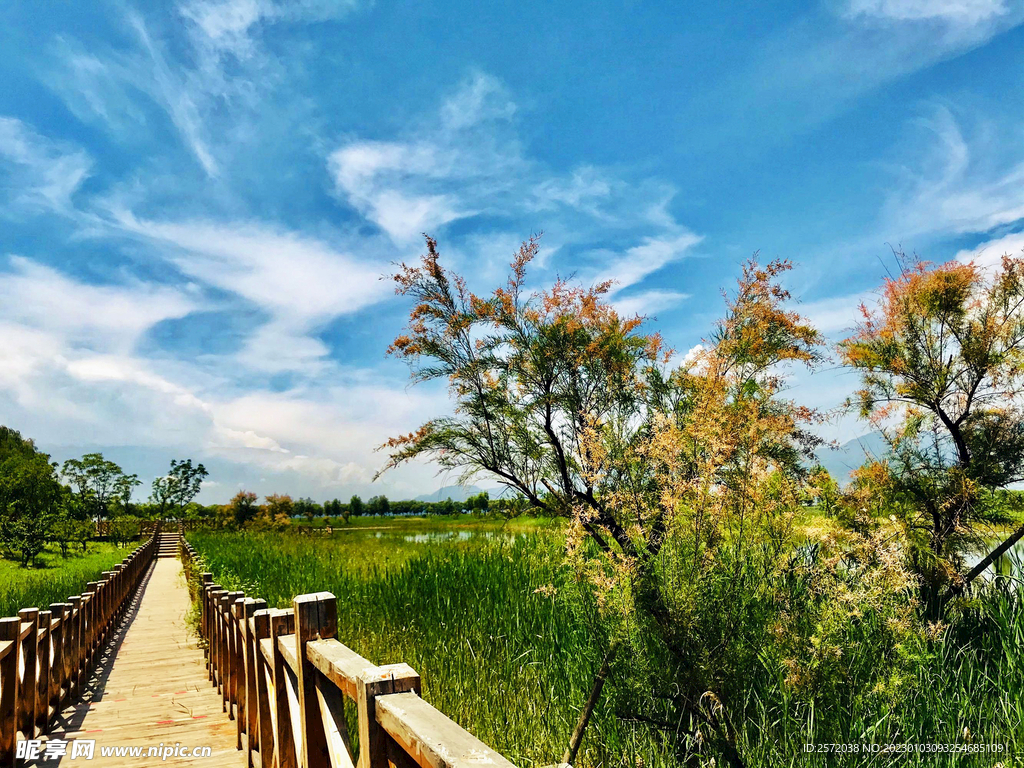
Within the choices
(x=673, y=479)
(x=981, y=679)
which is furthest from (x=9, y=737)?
(x=981, y=679)

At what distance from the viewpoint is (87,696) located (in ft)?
21.2

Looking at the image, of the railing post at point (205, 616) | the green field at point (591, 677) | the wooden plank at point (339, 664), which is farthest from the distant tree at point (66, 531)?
the wooden plank at point (339, 664)

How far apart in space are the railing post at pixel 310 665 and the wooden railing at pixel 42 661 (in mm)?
2939

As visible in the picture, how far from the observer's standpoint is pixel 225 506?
39625mm

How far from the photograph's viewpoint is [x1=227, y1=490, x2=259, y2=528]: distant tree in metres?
38.0

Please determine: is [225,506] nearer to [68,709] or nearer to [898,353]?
[68,709]

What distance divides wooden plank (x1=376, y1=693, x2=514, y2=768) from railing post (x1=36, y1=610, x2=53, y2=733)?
194 inches

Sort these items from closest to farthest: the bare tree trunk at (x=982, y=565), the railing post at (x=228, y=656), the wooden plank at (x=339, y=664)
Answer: the wooden plank at (x=339, y=664)
the railing post at (x=228, y=656)
the bare tree trunk at (x=982, y=565)

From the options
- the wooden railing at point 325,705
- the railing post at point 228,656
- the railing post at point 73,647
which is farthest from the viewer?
the railing post at point 73,647

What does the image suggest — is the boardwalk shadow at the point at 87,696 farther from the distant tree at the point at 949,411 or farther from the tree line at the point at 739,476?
the distant tree at the point at 949,411

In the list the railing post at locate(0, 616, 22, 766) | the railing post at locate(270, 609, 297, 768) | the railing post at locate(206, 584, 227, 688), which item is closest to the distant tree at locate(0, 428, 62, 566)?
the railing post at locate(206, 584, 227, 688)

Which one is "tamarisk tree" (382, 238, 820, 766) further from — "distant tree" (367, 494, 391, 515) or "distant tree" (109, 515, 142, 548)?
"distant tree" (367, 494, 391, 515)

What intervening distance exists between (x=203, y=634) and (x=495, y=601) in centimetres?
422

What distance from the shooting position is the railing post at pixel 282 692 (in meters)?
3.10
